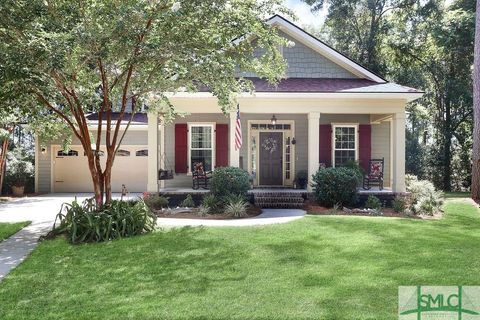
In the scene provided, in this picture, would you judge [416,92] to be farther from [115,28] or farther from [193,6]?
[115,28]

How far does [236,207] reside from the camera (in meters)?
10.7

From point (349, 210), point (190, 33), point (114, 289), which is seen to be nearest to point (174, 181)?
point (349, 210)

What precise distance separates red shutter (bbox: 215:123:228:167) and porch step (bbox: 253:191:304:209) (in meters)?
2.16

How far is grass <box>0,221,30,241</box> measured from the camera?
8.71 metres

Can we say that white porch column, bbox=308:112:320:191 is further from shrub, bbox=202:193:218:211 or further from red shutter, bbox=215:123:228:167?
shrub, bbox=202:193:218:211

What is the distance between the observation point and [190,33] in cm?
810

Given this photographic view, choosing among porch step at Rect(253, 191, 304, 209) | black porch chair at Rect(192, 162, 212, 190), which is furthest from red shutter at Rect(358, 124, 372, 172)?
black porch chair at Rect(192, 162, 212, 190)

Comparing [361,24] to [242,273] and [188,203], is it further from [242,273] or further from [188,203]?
[242,273]

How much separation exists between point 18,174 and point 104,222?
12763mm

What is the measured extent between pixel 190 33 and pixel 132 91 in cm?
272

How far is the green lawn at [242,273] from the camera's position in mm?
4543

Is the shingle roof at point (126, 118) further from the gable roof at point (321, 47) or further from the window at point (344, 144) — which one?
the window at point (344, 144)

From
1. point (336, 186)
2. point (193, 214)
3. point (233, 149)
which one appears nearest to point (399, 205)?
A: point (336, 186)

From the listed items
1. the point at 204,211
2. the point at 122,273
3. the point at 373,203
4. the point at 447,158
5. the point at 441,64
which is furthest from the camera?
the point at 441,64
